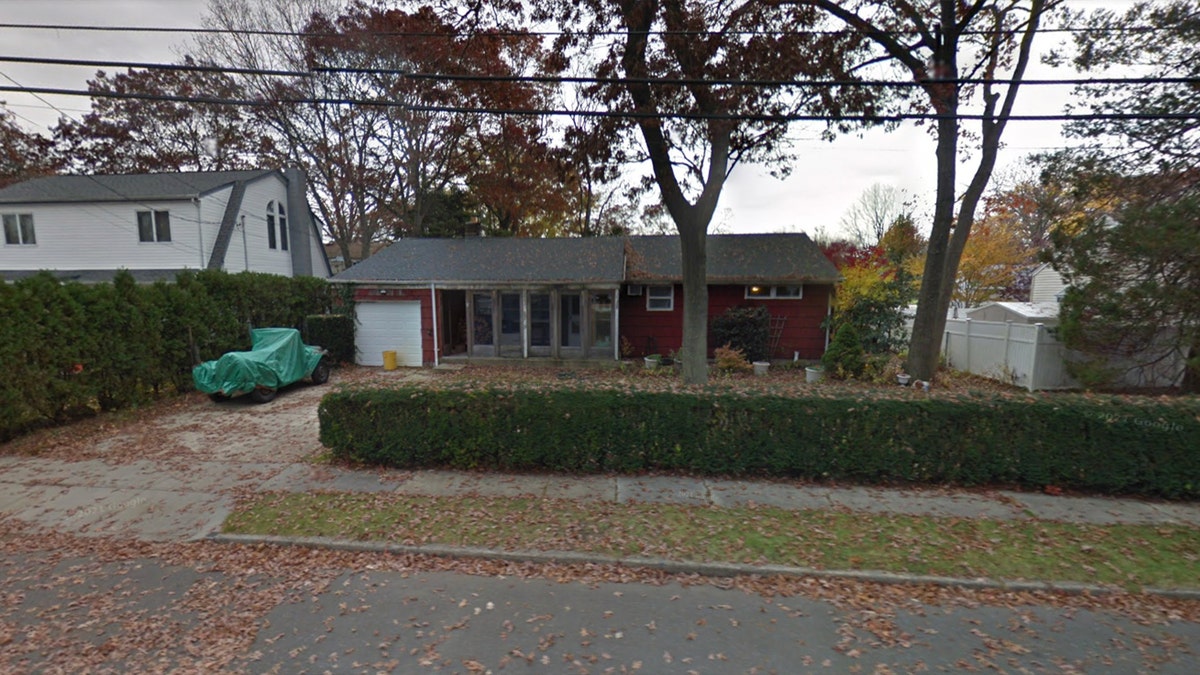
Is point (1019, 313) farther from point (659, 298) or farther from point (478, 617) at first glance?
point (478, 617)

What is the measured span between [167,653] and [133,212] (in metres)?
23.2

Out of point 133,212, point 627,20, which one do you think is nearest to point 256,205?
point 133,212

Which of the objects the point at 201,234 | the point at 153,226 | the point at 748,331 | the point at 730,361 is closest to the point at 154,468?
the point at 730,361

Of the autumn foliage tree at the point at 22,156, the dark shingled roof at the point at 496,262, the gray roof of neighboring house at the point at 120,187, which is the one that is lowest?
the dark shingled roof at the point at 496,262

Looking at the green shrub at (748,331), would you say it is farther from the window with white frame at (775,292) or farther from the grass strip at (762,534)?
the grass strip at (762,534)

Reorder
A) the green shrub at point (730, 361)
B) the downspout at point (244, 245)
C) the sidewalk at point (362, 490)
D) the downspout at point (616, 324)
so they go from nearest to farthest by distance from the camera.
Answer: the sidewalk at point (362, 490) → the green shrub at point (730, 361) → the downspout at point (616, 324) → the downspout at point (244, 245)

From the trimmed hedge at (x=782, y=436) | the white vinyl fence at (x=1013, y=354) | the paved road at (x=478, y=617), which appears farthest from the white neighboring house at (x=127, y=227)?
the white vinyl fence at (x=1013, y=354)

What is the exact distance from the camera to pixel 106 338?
841cm

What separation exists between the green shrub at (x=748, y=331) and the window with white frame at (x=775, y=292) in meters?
0.73

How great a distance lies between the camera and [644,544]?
165 inches

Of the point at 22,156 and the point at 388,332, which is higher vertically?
the point at 22,156

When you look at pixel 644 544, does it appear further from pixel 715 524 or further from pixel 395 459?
pixel 395 459

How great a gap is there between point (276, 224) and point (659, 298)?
18.7m

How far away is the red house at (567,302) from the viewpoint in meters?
14.9
